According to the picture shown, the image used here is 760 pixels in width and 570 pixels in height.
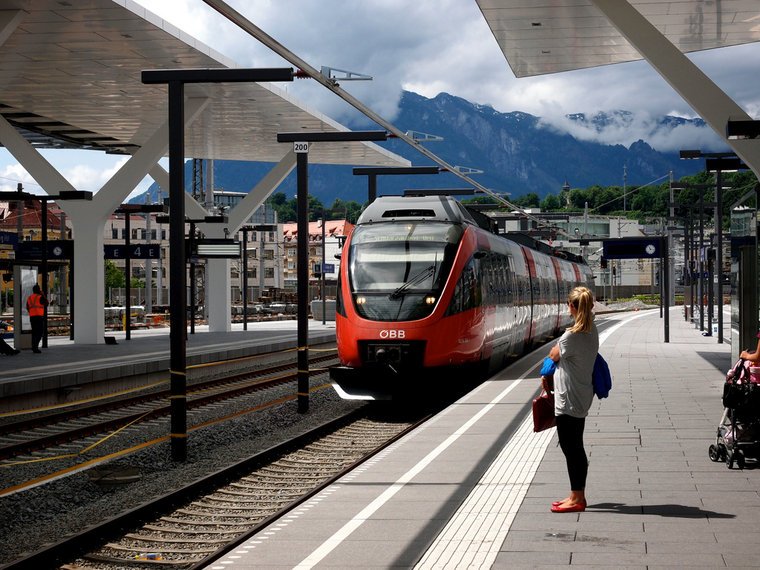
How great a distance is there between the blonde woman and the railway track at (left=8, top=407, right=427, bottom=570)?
217 cm

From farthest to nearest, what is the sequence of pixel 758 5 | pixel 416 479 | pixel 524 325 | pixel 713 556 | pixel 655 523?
pixel 524 325
pixel 758 5
pixel 416 479
pixel 655 523
pixel 713 556

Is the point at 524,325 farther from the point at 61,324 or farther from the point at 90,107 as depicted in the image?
the point at 61,324

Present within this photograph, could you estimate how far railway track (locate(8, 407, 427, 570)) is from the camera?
320 inches

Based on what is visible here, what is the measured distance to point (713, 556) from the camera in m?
6.42

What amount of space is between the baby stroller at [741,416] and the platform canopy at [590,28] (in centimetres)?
1124

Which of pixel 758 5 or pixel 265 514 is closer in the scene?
pixel 265 514

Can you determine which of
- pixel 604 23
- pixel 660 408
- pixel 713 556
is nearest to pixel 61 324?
pixel 604 23

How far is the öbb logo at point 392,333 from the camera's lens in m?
17.3

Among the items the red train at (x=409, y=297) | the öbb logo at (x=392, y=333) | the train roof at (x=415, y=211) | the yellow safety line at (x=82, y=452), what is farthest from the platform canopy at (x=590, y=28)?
the yellow safety line at (x=82, y=452)

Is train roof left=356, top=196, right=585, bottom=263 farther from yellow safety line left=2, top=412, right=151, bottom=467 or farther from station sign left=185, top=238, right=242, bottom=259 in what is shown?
station sign left=185, top=238, right=242, bottom=259

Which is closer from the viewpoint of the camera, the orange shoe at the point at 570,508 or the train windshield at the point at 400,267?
the orange shoe at the point at 570,508

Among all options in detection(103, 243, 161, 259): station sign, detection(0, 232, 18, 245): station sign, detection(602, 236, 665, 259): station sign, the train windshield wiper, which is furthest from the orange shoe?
detection(602, 236, 665, 259): station sign

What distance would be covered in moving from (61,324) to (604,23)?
3148 cm

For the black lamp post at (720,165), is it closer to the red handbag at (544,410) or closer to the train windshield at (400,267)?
the train windshield at (400,267)
